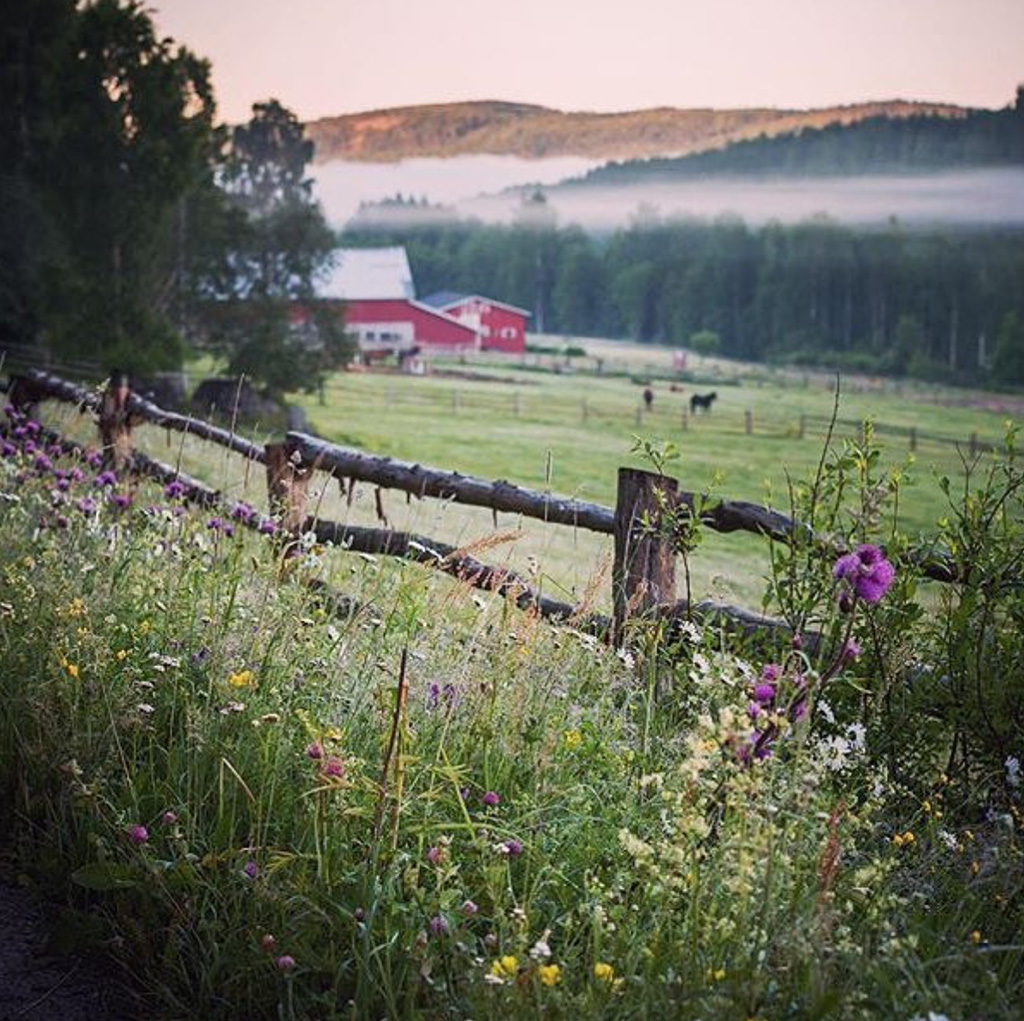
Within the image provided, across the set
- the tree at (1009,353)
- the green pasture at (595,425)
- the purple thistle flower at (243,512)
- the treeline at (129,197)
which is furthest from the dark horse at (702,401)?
the purple thistle flower at (243,512)

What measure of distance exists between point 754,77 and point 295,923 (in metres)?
11.5

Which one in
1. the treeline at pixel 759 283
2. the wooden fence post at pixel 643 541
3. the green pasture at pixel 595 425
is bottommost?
the green pasture at pixel 595 425

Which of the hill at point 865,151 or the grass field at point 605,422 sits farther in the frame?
the grass field at point 605,422

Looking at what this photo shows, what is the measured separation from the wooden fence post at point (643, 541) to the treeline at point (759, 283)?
9.33 m

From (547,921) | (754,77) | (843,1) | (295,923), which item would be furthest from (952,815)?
(754,77)

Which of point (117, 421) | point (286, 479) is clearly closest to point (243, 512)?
point (286, 479)

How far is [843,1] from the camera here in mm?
10914

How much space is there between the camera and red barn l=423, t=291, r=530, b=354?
49.6 ft

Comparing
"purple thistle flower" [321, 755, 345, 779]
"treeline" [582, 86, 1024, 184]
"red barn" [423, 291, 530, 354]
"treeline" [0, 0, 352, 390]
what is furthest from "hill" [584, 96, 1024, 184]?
"purple thistle flower" [321, 755, 345, 779]

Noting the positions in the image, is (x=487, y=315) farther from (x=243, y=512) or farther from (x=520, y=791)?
(x=520, y=791)

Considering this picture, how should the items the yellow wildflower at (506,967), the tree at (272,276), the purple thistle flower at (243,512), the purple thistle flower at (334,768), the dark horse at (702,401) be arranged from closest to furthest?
the yellow wildflower at (506,967) → the purple thistle flower at (334,768) → the purple thistle flower at (243,512) → the tree at (272,276) → the dark horse at (702,401)

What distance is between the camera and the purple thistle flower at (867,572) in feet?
6.77

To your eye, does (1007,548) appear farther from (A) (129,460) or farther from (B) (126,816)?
(A) (129,460)

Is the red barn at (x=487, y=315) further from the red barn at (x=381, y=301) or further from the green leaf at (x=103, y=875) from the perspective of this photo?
the green leaf at (x=103, y=875)
